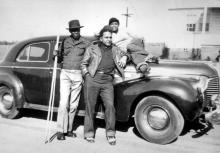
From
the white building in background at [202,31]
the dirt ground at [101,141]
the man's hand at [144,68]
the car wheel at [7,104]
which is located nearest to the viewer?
the dirt ground at [101,141]

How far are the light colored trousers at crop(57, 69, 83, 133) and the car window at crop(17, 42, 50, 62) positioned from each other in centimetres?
117

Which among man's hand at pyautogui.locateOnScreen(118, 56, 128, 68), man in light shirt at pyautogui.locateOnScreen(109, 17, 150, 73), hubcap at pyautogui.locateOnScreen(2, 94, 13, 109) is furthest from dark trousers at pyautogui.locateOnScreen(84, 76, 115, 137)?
hubcap at pyautogui.locateOnScreen(2, 94, 13, 109)

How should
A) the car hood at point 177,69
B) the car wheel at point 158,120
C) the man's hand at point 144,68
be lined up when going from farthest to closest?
the car hood at point 177,69, the man's hand at point 144,68, the car wheel at point 158,120

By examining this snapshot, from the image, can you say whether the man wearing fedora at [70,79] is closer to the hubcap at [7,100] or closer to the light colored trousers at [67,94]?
the light colored trousers at [67,94]

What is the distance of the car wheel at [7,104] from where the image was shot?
251 inches

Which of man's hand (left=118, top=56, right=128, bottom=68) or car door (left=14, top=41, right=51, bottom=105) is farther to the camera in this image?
car door (left=14, top=41, right=51, bottom=105)

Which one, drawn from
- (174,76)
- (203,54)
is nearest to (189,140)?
(174,76)

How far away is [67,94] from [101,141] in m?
1.02

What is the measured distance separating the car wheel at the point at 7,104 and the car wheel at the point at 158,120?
2912 millimetres

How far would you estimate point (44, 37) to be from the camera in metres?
6.22

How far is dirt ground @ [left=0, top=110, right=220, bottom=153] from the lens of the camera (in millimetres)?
4547

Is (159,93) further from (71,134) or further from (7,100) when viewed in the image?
(7,100)

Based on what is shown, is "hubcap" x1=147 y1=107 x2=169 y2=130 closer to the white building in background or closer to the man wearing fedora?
the man wearing fedora

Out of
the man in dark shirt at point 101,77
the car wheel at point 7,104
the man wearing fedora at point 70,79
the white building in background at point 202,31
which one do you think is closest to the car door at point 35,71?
the car wheel at point 7,104
